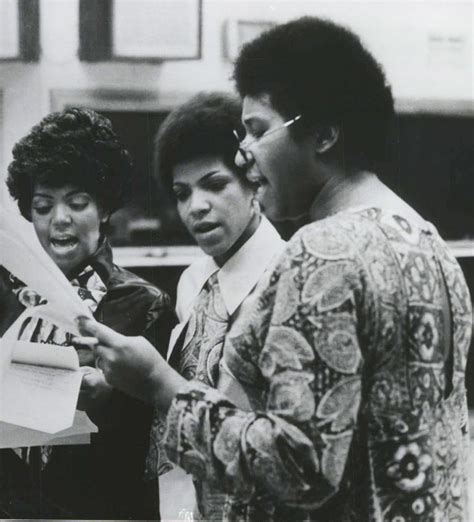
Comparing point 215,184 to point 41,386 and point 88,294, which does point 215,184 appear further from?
point 41,386

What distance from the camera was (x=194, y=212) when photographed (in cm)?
197

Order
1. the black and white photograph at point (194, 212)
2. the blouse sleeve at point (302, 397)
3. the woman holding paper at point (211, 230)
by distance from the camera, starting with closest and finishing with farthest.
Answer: the blouse sleeve at point (302, 397) < the black and white photograph at point (194, 212) < the woman holding paper at point (211, 230)

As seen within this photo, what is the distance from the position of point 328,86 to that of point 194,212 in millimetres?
640

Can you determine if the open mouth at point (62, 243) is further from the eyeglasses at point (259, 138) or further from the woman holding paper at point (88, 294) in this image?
the eyeglasses at point (259, 138)

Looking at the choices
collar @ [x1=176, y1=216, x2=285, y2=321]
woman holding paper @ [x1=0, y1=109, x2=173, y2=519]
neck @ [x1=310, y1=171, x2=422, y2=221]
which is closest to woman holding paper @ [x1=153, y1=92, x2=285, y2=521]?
collar @ [x1=176, y1=216, x2=285, y2=321]

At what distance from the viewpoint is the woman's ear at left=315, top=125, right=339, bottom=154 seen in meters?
1.43

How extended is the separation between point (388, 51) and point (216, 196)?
64 cm

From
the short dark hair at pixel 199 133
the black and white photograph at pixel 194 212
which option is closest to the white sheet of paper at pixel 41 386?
the black and white photograph at pixel 194 212

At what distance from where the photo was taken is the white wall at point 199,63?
6.74 feet

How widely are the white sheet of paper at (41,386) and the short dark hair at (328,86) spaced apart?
901mm

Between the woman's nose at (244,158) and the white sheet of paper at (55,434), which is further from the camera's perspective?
the white sheet of paper at (55,434)

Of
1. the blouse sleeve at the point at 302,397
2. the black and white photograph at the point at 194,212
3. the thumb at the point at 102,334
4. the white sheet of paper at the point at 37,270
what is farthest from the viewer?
the white sheet of paper at the point at 37,270

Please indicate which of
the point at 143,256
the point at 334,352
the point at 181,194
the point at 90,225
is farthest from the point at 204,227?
the point at 334,352

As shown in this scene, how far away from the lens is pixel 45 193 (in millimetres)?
2051
